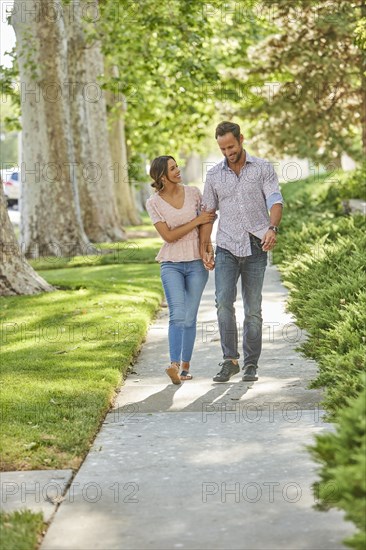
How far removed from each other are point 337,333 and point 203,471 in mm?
2881

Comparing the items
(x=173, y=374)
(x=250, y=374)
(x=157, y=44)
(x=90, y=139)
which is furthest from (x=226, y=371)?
(x=157, y=44)

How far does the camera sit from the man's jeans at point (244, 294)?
8656mm

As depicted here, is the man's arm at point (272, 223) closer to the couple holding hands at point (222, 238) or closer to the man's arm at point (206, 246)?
the couple holding hands at point (222, 238)

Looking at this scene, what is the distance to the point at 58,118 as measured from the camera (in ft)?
68.3

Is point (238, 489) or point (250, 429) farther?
point (250, 429)

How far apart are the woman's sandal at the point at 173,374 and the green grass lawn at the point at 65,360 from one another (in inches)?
17.0

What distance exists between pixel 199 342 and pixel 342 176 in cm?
2016

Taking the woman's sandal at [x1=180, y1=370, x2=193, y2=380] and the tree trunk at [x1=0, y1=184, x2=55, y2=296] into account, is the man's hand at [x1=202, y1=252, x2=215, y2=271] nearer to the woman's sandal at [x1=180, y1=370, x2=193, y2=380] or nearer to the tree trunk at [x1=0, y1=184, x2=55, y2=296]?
the woman's sandal at [x1=180, y1=370, x2=193, y2=380]

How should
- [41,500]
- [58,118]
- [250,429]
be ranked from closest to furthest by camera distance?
[41,500] < [250,429] < [58,118]

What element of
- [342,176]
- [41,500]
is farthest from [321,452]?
[342,176]

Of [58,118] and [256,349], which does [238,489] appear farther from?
[58,118]

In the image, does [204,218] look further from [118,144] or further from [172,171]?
[118,144]

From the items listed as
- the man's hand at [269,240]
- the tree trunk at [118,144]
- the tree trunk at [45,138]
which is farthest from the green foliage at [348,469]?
the tree trunk at [118,144]

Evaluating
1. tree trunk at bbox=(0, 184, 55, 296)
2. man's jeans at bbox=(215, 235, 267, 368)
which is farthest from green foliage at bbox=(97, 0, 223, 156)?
man's jeans at bbox=(215, 235, 267, 368)
